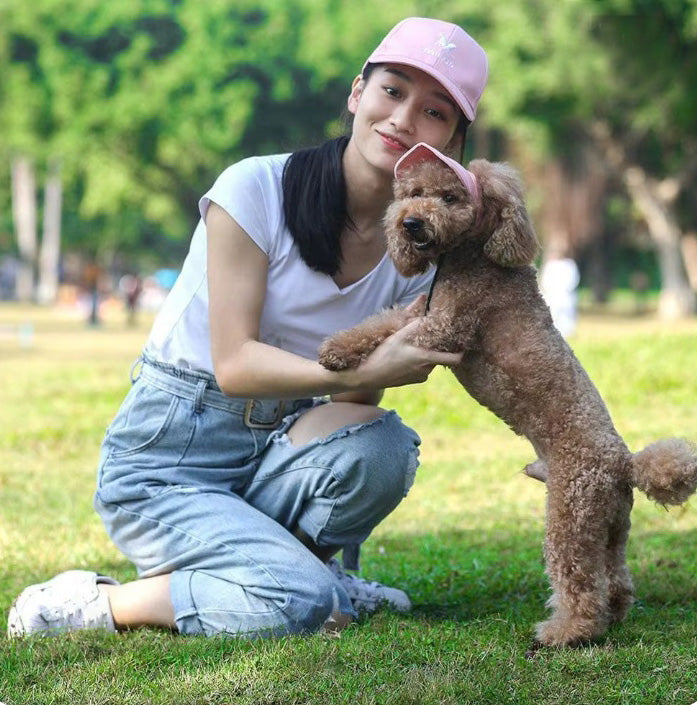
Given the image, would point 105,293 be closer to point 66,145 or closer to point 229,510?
point 66,145

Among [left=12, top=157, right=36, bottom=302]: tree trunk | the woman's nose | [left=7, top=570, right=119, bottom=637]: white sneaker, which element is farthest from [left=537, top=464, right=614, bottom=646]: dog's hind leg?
[left=12, top=157, right=36, bottom=302]: tree trunk

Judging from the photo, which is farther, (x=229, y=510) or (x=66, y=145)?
(x=66, y=145)

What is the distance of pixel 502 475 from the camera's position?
674 centimetres

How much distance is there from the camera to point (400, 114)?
3.48 meters

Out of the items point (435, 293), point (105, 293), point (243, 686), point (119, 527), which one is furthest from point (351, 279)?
point (105, 293)

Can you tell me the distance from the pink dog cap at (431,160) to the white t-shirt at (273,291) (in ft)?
1.75

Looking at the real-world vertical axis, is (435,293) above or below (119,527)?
above

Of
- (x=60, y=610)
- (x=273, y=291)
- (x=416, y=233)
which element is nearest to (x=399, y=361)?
(x=416, y=233)

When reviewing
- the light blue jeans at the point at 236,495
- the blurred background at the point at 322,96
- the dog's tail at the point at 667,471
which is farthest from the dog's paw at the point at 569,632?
the blurred background at the point at 322,96

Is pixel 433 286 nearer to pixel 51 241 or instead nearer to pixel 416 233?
pixel 416 233

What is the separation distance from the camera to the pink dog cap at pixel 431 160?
10.6 feet

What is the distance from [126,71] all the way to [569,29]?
44.3ft

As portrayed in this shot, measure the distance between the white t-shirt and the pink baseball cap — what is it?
56cm

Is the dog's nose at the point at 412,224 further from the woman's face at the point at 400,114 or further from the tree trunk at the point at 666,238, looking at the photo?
the tree trunk at the point at 666,238
